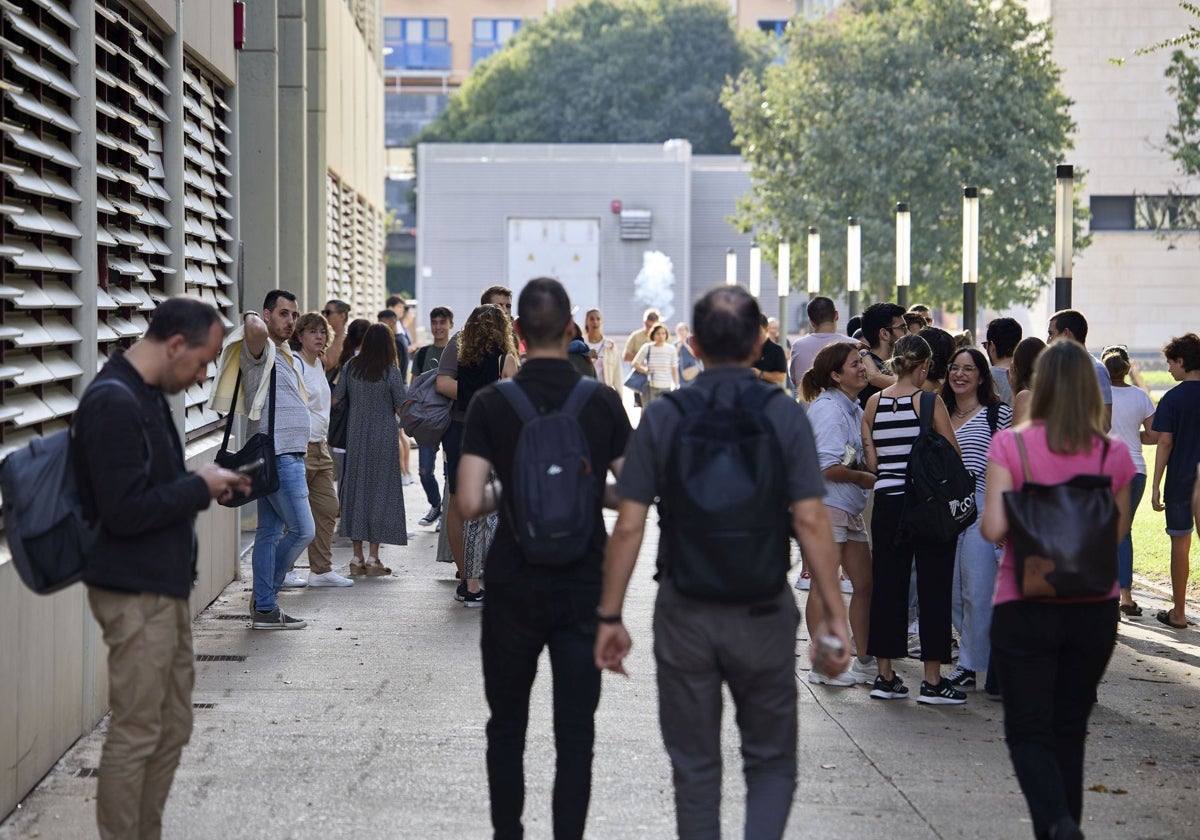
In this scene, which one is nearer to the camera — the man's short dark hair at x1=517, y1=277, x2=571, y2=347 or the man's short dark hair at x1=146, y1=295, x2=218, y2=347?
the man's short dark hair at x1=146, y1=295, x2=218, y2=347

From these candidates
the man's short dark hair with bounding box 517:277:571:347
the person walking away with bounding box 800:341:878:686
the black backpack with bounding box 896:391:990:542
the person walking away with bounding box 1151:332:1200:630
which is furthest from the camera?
the person walking away with bounding box 1151:332:1200:630

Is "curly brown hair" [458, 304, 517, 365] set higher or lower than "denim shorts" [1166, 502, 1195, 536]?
higher

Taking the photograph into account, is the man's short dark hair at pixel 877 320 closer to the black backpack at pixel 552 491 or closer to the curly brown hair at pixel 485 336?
the curly brown hair at pixel 485 336

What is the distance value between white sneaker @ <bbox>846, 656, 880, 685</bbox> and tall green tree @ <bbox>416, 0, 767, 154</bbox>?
6817 cm

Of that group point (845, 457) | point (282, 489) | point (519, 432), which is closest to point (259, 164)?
point (282, 489)

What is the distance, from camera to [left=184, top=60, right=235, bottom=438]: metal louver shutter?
37.0 ft

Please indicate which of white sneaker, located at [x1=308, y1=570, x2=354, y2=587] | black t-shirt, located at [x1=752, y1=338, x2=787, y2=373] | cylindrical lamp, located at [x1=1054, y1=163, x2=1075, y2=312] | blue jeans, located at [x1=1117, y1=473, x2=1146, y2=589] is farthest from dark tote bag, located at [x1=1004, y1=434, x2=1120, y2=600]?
cylindrical lamp, located at [x1=1054, y1=163, x2=1075, y2=312]

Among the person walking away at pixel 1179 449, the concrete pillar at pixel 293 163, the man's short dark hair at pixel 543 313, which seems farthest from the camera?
the concrete pillar at pixel 293 163

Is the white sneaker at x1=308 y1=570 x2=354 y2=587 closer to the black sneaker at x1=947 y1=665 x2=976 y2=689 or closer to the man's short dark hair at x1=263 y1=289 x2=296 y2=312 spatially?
the man's short dark hair at x1=263 y1=289 x2=296 y2=312

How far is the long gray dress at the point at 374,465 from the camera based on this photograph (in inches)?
Answer: 480

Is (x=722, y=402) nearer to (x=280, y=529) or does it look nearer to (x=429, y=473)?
(x=280, y=529)

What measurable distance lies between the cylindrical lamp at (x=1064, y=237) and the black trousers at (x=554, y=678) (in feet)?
28.6

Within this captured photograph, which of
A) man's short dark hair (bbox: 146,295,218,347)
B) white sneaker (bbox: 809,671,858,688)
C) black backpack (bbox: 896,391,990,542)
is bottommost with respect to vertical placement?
white sneaker (bbox: 809,671,858,688)

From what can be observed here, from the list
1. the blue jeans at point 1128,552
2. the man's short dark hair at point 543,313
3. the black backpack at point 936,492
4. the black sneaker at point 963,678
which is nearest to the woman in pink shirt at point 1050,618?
the man's short dark hair at point 543,313
